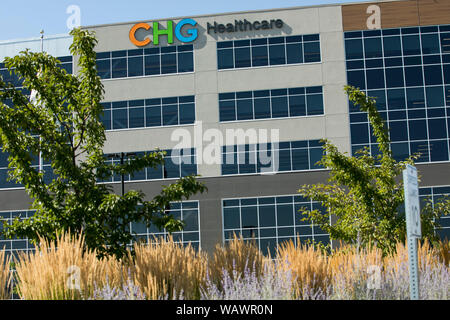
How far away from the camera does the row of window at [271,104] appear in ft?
140

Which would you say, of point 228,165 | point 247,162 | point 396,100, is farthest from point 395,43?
point 228,165

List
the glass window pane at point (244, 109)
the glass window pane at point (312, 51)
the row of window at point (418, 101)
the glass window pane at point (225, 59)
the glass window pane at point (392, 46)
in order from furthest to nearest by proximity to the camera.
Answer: the glass window pane at point (225, 59) < the glass window pane at point (392, 46) < the glass window pane at point (312, 51) < the glass window pane at point (244, 109) < the row of window at point (418, 101)

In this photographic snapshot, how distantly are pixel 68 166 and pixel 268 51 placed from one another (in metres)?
32.8

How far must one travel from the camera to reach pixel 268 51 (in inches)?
1734

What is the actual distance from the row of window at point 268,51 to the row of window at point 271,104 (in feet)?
6.74

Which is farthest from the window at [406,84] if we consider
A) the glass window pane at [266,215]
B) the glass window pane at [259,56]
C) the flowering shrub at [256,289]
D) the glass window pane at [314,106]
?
the flowering shrub at [256,289]

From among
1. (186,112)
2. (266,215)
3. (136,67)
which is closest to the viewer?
(266,215)

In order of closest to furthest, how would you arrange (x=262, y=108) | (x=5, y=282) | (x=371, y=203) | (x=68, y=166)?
(x=5, y=282), (x=68, y=166), (x=371, y=203), (x=262, y=108)

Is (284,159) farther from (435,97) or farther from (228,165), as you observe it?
(435,97)

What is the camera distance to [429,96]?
4266 centimetres

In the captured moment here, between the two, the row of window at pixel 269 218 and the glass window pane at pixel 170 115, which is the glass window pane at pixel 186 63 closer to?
the glass window pane at pixel 170 115
